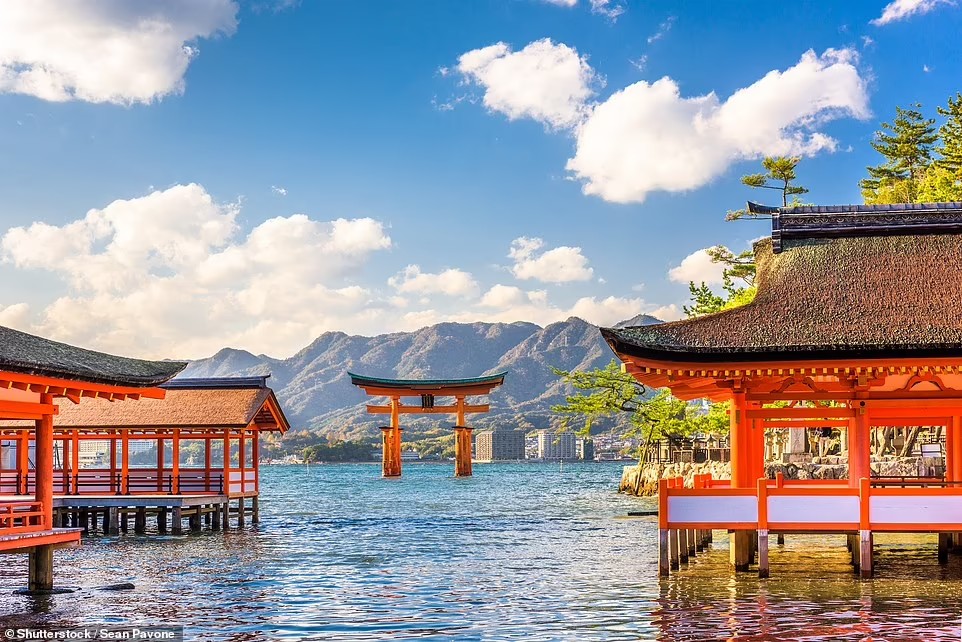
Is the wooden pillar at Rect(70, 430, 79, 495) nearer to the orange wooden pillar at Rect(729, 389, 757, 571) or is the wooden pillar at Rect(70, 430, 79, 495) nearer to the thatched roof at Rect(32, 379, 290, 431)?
the thatched roof at Rect(32, 379, 290, 431)

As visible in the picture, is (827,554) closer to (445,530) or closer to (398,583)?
(398,583)

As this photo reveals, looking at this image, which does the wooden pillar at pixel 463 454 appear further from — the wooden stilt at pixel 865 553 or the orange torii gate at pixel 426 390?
the wooden stilt at pixel 865 553

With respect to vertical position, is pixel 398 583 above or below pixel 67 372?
below

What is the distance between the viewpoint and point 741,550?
72.6ft

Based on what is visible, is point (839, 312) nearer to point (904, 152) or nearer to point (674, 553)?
point (674, 553)

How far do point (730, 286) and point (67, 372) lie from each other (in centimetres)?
4364

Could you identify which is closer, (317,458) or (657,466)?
(657,466)

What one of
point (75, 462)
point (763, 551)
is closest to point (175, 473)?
point (75, 462)

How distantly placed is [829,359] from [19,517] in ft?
45.9

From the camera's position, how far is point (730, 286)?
5784 centimetres

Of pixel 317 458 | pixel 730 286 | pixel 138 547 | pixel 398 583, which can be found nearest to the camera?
pixel 398 583

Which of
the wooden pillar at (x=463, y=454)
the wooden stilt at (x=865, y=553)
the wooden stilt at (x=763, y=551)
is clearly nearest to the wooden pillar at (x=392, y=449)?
the wooden pillar at (x=463, y=454)

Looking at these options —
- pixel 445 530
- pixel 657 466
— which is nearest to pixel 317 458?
pixel 657 466

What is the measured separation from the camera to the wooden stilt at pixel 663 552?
20.8 metres
